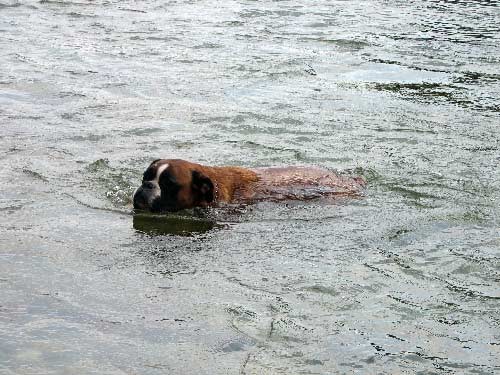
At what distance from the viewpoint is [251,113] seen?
11430 mm

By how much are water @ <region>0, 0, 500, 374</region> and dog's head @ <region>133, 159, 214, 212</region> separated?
15 centimetres

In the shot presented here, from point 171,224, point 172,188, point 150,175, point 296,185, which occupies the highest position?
point 150,175

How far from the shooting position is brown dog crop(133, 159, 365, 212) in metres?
7.84

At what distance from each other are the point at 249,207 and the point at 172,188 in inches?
31.6

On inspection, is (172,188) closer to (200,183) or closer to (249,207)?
(200,183)

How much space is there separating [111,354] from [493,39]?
12718mm

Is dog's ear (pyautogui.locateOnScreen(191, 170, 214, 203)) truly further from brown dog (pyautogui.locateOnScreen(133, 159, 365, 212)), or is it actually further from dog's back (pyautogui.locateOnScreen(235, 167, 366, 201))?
dog's back (pyautogui.locateOnScreen(235, 167, 366, 201))

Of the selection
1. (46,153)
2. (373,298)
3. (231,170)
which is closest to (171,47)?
(46,153)

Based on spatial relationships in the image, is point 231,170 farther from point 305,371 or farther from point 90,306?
point 305,371

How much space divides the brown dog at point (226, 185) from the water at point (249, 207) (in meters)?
0.15

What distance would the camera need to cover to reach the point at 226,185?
8.27m

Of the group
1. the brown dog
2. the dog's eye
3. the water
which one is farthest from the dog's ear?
the dog's eye

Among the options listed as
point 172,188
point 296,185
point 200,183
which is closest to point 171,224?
point 172,188

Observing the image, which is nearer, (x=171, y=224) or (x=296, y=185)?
(x=171, y=224)
